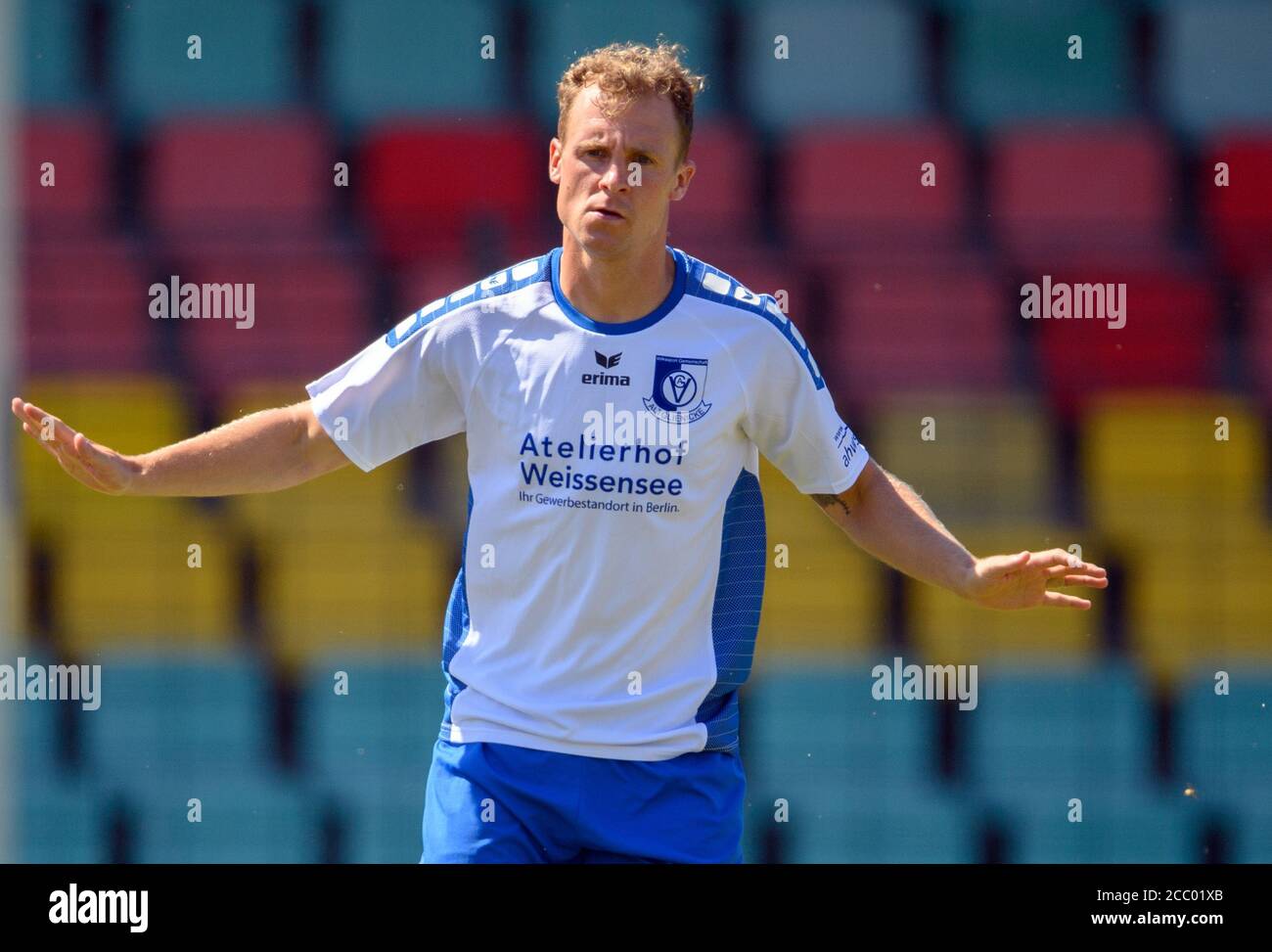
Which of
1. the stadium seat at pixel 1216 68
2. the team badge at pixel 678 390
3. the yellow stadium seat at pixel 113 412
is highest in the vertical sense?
the stadium seat at pixel 1216 68

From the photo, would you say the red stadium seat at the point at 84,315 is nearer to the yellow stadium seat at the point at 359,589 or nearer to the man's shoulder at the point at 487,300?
the yellow stadium seat at the point at 359,589

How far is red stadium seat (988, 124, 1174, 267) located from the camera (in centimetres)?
555

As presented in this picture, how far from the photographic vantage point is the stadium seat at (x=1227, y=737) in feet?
15.6

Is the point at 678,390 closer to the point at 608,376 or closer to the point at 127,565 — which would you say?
the point at 608,376

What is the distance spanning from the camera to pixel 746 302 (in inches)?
103

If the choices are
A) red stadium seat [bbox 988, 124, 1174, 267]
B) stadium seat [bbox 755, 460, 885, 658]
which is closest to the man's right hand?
stadium seat [bbox 755, 460, 885, 658]

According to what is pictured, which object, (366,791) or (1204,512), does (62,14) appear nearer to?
(366,791)

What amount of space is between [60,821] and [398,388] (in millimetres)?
2584

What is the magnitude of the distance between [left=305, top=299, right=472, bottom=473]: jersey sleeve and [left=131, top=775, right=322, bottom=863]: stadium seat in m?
2.21

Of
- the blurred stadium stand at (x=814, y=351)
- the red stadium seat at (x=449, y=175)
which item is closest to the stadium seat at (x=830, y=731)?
the blurred stadium stand at (x=814, y=351)

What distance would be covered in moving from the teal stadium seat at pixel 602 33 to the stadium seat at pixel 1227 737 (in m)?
2.41

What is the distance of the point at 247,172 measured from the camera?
18.1 ft

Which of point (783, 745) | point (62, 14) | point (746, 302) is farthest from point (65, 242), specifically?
point (746, 302)

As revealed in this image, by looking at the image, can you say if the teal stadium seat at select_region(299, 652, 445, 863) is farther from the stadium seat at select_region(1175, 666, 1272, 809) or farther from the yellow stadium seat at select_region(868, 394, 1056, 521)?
the stadium seat at select_region(1175, 666, 1272, 809)
